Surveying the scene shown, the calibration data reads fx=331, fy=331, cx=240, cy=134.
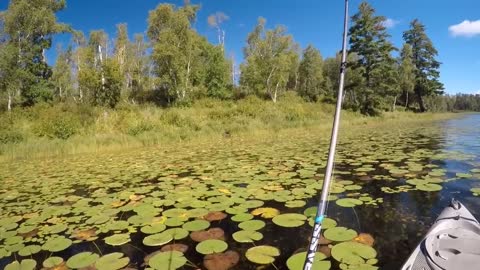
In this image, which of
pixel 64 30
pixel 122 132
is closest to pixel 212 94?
pixel 64 30

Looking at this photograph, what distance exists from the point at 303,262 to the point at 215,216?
1742mm

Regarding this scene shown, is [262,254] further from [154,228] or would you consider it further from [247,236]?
[154,228]

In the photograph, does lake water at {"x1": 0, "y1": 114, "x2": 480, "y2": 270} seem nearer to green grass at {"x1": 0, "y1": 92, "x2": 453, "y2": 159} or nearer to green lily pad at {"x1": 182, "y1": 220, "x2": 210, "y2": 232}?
green lily pad at {"x1": 182, "y1": 220, "x2": 210, "y2": 232}

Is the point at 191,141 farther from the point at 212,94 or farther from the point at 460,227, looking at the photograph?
the point at 212,94

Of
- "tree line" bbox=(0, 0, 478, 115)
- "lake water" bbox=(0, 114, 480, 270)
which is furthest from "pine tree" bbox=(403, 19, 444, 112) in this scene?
"lake water" bbox=(0, 114, 480, 270)

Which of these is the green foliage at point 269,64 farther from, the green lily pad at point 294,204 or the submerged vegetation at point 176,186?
the green lily pad at point 294,204

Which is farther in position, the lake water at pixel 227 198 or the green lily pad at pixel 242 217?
the green lily pad at pixel 242 217

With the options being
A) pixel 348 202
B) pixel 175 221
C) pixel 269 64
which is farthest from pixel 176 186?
pixel 269 64

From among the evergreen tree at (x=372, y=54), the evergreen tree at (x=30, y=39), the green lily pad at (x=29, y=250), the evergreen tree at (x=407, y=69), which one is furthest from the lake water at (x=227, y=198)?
the evergreen tree at (x=407, y=69)

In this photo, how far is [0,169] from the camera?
10.0 meters

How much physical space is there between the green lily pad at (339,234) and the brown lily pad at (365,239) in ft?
0.17

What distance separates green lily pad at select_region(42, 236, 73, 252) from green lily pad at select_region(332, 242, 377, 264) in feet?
9.73

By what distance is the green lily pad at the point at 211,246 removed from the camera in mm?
3462

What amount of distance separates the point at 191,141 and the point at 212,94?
1730cm
